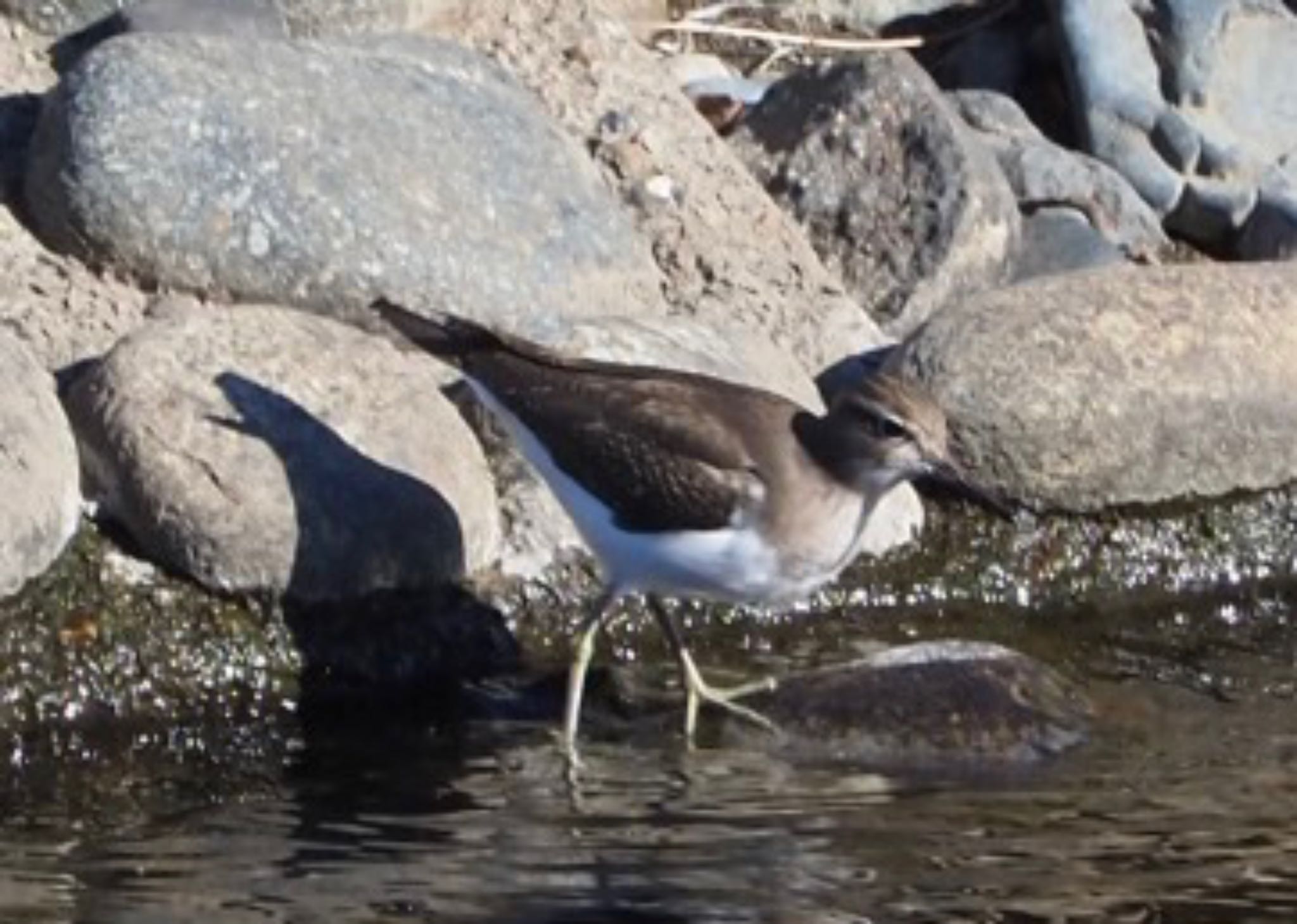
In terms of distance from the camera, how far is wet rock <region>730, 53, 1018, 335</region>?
36.6 feet

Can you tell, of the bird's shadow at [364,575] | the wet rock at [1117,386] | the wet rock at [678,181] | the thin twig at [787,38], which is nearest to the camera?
the bird's shadow at [364,575]

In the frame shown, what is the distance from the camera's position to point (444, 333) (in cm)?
920

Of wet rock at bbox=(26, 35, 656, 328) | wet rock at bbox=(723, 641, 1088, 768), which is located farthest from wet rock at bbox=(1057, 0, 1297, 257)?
wet rock at bbox=(723, 641, 1088, 768)

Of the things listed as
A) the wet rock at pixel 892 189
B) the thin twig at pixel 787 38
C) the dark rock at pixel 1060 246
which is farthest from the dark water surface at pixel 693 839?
the thin twig at pixel 787 38

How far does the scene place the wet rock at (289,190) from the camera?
32.2 feet

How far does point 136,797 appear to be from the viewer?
27.2 feet

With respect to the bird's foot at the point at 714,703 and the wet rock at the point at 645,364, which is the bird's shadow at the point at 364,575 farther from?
the bird's foot at the point at 714,703

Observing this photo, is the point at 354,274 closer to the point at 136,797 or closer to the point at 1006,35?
the point at 136,797

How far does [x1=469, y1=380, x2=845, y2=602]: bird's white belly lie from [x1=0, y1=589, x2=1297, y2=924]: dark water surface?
0.38 metres

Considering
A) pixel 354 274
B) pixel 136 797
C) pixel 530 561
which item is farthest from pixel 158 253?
pixel 136 797

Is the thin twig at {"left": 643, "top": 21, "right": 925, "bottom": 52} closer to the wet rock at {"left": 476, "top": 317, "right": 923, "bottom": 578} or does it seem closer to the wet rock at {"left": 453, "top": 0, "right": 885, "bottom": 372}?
the wet rock at {"left": 453, "top": 0, "right": 885, "bottom": 372}

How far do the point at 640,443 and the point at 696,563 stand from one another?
1.08 feet

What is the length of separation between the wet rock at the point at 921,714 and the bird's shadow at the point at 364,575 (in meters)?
0.77

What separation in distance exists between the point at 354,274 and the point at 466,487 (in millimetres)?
725
